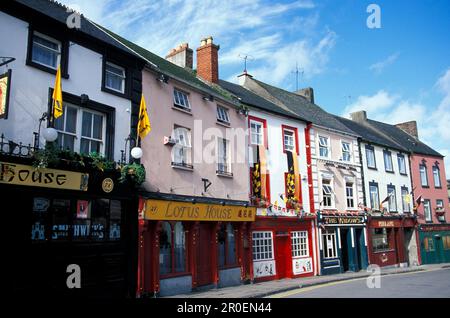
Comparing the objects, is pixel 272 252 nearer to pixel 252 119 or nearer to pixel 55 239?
pixel 252 119

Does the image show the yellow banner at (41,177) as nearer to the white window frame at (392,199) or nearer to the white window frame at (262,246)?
the white window frame at (262,246)

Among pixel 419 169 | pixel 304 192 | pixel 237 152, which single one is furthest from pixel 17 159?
pixel 419 169

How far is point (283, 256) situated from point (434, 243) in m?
17.2

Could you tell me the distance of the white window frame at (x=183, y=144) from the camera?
15338 millimetres

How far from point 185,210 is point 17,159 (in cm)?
634

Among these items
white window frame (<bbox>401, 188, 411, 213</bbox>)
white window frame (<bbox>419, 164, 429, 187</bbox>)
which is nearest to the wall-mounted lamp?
white window frame (<bbox>401, 188, 411, 213</bbox>)

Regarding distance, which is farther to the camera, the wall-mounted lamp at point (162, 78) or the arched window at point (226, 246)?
the arched window at point (226, 246)

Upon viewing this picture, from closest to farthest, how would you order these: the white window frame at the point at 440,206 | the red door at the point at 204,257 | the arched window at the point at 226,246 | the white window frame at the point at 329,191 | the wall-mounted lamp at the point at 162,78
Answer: the wall-mounted lamp at the point at 162,78
the red door at the point at 204,257
the arched window at the point at 226,246
the white window frame at the point at 329,191
the white window frame at the point at 440,206

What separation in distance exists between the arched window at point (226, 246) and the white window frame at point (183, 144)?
3.37 m

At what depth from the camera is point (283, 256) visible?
20203 mm

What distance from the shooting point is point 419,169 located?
32375mm

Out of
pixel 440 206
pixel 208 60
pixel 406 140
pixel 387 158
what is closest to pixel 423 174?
pixel 440 206

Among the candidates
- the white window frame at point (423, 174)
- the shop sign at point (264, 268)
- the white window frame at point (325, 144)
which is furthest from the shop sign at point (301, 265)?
the white window frame at point (423, 174)
